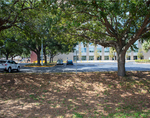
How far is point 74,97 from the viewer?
6480 mm

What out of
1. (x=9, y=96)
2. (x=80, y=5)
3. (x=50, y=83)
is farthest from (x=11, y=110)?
(x=80, y=5)

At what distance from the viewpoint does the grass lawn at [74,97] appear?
4598 mm

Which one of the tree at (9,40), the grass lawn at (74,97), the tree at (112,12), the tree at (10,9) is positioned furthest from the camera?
the tree at (9,40)

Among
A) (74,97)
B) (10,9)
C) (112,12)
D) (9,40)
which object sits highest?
(10,9)

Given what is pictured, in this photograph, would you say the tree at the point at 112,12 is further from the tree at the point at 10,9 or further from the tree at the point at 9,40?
the tree at the point at 9,40

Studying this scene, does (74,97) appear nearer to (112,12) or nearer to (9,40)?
(112,12)

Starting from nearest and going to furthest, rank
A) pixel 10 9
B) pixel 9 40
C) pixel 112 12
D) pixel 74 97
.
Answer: pixel 74 97 → pixel 112 12 → pixel 10 9 → pixel 9 40

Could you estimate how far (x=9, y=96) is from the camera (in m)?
6.60

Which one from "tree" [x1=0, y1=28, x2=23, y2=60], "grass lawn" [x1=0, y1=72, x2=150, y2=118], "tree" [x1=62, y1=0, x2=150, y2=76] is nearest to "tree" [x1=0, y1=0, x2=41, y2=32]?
"tree" [x1=0, y1=28, x2=23, y2=60]

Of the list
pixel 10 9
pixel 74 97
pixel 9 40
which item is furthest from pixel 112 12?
pixel 9 40

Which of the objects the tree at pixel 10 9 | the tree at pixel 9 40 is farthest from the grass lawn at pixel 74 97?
the tree at pixel 9 40

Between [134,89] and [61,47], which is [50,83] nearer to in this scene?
[134,89]

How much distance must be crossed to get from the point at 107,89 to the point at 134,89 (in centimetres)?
164

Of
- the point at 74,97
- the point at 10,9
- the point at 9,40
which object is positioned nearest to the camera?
the point at 74,97
